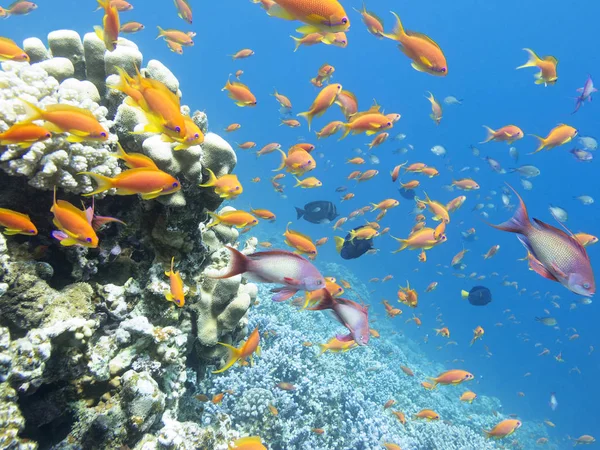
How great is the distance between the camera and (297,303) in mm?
6828

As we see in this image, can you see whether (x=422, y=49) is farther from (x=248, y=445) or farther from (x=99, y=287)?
(x=248, y=445)

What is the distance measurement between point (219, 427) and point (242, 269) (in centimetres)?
264

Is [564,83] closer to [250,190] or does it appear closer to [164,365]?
[250,190]

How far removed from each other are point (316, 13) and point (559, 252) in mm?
2344

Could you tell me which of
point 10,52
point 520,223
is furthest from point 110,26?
point 520,223

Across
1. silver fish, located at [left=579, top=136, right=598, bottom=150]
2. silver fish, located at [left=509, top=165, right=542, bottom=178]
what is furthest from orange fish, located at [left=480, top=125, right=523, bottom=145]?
silver fish, located at [left=579, top=136, right=598, bottom=150]

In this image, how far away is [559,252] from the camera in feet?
6.53

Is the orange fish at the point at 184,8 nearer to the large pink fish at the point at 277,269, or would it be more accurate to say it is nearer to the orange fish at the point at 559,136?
the large pink fish at the point at 277,269

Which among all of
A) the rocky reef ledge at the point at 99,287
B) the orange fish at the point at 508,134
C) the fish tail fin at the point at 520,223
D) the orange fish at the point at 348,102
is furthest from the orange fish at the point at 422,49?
the orange fish at the point at 508,134

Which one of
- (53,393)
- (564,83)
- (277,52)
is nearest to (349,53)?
(277,52)

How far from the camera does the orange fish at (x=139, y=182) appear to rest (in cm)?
223

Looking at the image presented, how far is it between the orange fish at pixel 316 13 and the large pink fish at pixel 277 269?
5.87ft

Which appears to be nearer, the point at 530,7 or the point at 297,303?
the point at 297,303

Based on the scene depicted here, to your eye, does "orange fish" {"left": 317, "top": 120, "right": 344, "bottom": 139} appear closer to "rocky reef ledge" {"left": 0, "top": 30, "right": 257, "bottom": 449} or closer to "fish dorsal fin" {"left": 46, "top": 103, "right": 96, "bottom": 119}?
"rocky reef ledge" {"left": 0, "top": 30, "right": 257, "bottom": 449}
